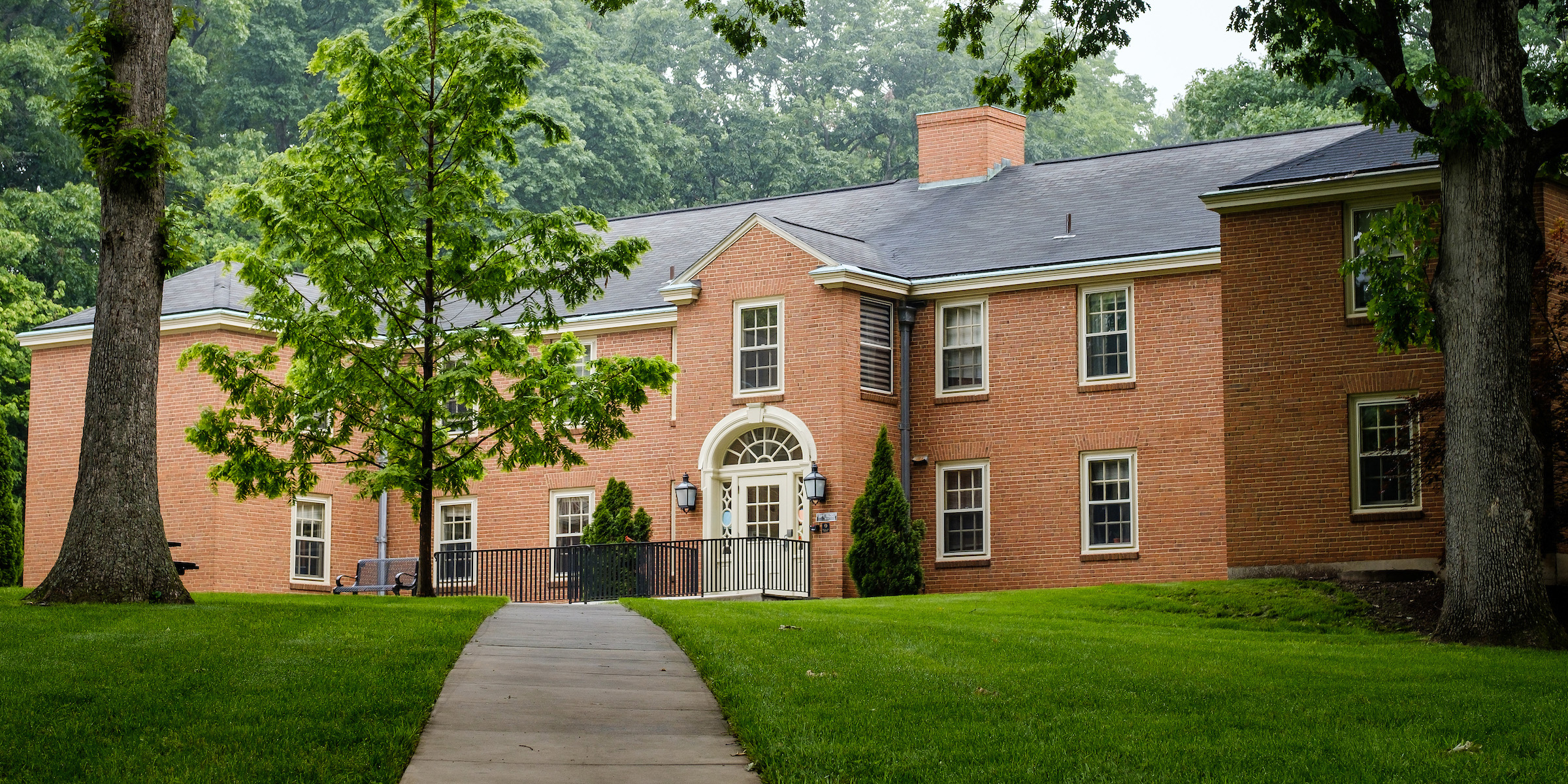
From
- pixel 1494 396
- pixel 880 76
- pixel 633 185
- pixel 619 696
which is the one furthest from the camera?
pixel 880 76

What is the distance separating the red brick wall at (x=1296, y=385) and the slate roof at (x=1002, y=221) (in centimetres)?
359

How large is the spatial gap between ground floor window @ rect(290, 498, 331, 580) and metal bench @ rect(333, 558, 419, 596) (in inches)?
21.3

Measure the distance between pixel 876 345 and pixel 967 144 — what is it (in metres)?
6.59

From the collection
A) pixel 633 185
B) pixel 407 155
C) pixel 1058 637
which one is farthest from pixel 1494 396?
pixel 633 185

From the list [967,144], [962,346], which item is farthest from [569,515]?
[967,144]

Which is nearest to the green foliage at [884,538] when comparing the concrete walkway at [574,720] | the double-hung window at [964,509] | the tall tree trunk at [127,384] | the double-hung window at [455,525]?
the double-hung window at [964,509]

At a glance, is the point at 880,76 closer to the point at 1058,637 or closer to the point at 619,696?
the point at 1058,637

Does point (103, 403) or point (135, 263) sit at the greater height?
point (135, 263)

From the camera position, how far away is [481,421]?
20828 mm

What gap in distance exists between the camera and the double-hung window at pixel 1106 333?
28.1 m

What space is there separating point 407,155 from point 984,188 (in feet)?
47.9

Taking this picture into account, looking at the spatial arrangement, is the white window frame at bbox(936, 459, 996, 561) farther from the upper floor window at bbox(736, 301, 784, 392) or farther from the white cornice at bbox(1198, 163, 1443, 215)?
the white cornice at bbox(1198, 163, 1443, 215)

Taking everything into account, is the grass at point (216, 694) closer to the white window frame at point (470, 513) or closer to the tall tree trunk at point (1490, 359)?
the tall tree trunk at point (1490, 359)

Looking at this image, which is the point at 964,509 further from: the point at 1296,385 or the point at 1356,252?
the point at 1356,252
